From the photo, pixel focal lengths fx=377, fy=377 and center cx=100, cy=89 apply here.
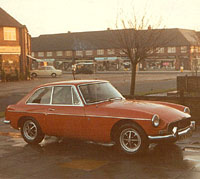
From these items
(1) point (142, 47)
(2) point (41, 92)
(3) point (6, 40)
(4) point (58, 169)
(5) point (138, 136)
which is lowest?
(4) point (58, 169)

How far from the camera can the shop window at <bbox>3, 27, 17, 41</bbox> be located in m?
47.2

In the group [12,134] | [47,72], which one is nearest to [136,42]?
[12,134]

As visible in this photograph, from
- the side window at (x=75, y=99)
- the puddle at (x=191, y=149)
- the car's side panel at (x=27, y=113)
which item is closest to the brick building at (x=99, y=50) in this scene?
the car's side panel at (x=27, y=113)

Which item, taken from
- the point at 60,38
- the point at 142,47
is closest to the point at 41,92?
the point at 142,47

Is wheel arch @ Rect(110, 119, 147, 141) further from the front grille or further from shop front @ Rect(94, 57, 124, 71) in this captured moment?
shop front @ Rect(94, 57, 124, 71)

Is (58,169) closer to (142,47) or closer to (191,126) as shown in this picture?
(191,126)

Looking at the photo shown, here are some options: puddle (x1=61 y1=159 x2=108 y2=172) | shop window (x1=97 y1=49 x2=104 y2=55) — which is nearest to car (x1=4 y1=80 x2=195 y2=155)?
puddle (x1=61 y1=159 x2=108 y2=172)

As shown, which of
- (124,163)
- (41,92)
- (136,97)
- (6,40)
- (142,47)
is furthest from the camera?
(6,40)

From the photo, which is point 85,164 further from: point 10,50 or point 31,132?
point 10,50

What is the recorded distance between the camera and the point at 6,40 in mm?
47438

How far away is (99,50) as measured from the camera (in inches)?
3593

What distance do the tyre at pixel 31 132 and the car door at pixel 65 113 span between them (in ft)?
1.14

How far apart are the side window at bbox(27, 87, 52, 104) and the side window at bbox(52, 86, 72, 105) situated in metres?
0.19

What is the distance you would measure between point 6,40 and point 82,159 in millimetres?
42147
